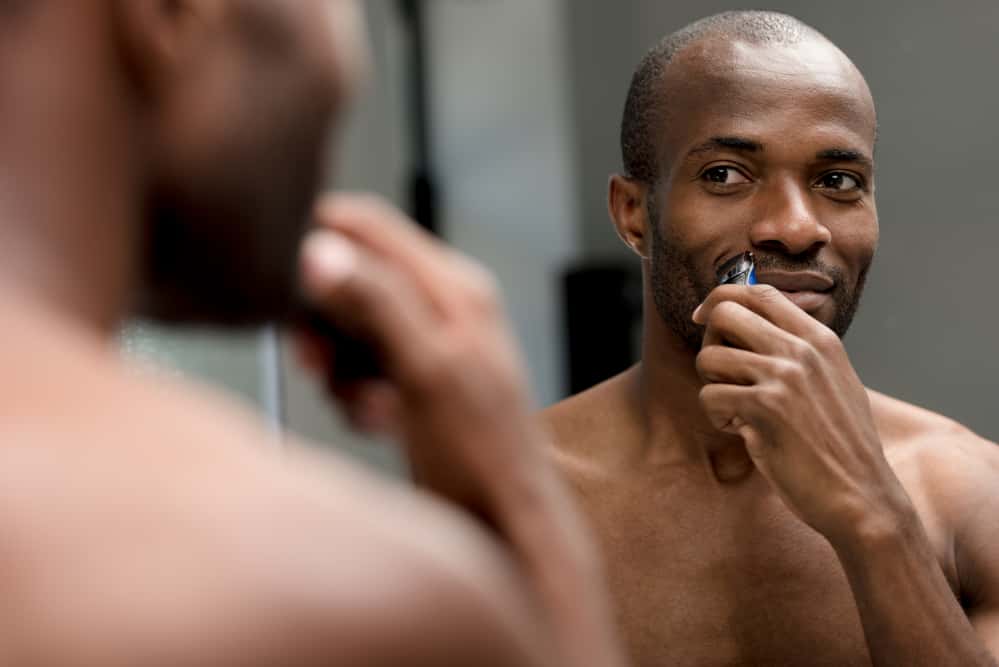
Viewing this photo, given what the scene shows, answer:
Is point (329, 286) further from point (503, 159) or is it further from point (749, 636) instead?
point (503, 159)

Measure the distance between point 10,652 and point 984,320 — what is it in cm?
243

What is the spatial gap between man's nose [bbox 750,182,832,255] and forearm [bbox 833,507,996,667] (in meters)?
0.30

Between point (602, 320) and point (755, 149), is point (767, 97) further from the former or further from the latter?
point (602, 320)

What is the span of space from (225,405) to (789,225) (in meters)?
0.98

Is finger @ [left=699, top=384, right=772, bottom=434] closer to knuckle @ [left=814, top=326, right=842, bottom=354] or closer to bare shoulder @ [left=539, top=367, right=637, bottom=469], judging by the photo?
knuckle @ [left=814, top=326, right=842, bottom=354]

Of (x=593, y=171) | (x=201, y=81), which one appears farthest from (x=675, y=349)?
(x=593, y=171)

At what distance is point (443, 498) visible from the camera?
0.71 m

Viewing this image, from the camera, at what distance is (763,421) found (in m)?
1.48

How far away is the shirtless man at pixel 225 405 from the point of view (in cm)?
52

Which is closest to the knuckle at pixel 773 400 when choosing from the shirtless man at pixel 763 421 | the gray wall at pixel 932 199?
the shirtless man at pixel 763 421

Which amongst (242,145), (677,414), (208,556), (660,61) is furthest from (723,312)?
(208,556)

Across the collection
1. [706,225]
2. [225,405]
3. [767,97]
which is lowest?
[225,405]

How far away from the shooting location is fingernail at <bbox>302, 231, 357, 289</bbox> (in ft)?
2.30

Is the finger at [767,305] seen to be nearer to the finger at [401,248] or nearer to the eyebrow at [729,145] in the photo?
the eyebrow at [729,145]
